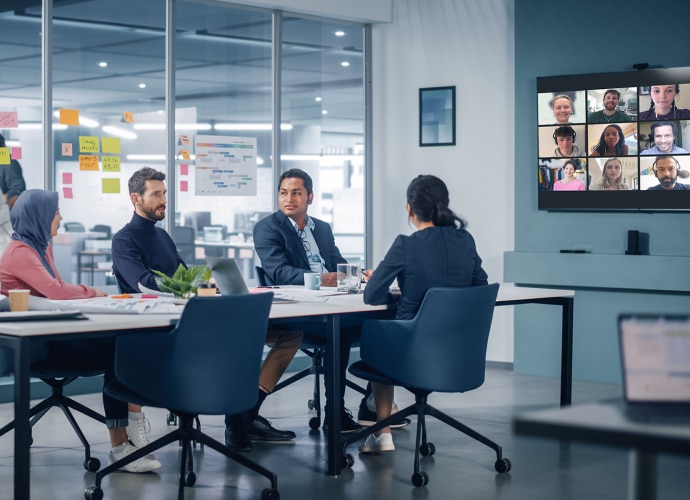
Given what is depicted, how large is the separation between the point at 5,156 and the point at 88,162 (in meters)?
0.53

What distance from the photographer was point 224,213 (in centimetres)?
708

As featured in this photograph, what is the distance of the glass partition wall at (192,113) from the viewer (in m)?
6.21

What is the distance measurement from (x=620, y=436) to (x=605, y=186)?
5.10 meters

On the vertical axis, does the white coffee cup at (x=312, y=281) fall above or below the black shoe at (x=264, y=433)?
above

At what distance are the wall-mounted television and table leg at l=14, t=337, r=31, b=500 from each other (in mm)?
4325

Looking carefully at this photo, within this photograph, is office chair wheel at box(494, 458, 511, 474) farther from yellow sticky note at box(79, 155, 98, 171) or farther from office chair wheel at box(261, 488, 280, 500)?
yellow sticky note at box(79, 155, 98, 171)

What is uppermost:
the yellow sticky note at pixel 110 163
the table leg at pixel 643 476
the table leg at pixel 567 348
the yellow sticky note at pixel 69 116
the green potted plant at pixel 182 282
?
the yellow sticky note at pixel 69 116

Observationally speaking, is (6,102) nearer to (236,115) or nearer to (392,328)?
(236,115)

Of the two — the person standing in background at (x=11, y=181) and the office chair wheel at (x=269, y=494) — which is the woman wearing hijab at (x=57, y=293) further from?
the person standing in background at (x=11, y=181)

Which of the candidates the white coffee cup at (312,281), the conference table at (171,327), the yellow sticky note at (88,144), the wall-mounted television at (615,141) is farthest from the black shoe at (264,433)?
the wall-mounted television at (615,141)

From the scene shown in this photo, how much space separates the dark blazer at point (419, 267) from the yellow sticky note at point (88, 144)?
9.34 feet

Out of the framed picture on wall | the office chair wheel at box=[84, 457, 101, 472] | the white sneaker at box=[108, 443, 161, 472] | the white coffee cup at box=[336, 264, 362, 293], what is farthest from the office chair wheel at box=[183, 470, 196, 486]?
the framed picture on wall

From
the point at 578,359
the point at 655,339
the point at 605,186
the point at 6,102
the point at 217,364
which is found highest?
the point at 6,102

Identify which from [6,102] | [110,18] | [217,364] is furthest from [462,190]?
[217,364]
